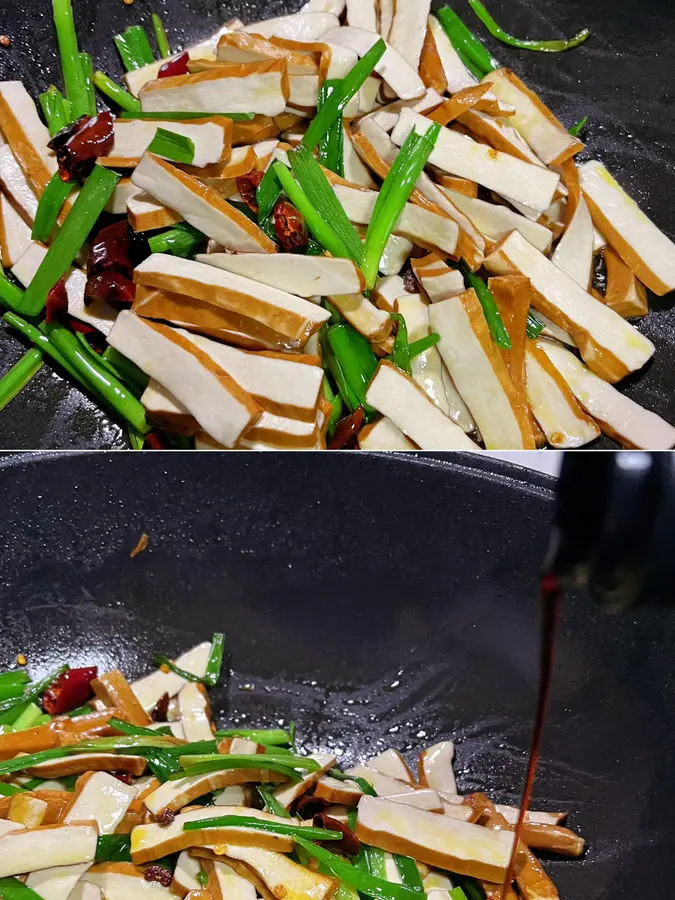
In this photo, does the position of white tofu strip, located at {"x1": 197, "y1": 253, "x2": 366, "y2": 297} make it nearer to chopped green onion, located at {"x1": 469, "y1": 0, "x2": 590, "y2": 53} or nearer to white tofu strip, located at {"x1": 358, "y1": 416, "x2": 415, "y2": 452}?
white tofu strip, located at {"x1": 358, "y1": 416, "x2": 415, "y2": 452}

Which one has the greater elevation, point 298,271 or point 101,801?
point 298,271

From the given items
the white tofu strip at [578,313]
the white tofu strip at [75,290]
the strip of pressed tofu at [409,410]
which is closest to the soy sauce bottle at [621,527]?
the strip of pressed tofu at [409,410]

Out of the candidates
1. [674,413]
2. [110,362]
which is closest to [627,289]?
[674,413]

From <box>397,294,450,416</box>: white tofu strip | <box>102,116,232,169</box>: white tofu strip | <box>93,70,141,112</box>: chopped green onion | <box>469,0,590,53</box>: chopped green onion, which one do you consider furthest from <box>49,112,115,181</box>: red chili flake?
<box>469,0,590,53</box>: chopped green onion

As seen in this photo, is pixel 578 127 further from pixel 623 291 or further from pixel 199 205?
pixel 199 205

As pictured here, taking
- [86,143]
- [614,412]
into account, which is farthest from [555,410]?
[86,143]

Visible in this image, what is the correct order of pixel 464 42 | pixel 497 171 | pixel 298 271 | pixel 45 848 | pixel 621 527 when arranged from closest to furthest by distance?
pixel 621 527 → pixel 45 848 → pixel 298 271 → pixel 497 171 → pixel 464 42
